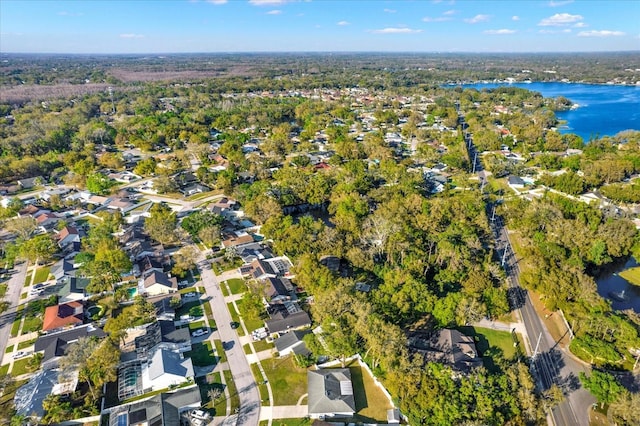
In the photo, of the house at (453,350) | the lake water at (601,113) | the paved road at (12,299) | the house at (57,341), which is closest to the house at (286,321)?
the house at (453,350)

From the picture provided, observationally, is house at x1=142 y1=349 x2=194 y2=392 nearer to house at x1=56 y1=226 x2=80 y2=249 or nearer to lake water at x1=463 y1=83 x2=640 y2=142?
house at x1=56 y1=226 x2=80 y2=249

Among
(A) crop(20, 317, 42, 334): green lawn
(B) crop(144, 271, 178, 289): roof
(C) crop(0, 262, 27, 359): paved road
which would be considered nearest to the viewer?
(C) crop(0, 262, 27, 359): paved road

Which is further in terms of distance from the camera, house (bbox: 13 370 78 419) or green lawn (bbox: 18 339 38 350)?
green lawn (bbox: 18 339 38 350)

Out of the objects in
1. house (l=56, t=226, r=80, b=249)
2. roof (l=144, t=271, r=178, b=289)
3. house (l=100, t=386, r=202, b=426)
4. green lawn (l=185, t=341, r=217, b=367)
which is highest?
house (l=56, t=226, r=80, b=249)

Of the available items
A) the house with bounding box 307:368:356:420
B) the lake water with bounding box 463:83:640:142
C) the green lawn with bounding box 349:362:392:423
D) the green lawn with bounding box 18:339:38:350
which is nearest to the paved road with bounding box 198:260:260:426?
the house with bounding box 307:368:356:420

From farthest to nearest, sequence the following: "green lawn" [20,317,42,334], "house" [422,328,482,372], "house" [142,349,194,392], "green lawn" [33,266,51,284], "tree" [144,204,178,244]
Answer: "tree" [144,204,178,244], "green lawn" [33,266,51,284], "green lawn" [20,317,42,334], "house" [422,328,482,372], "house" [142,349,194,392]

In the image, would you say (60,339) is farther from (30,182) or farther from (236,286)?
(30,182)

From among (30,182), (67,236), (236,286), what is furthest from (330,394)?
(30,182)

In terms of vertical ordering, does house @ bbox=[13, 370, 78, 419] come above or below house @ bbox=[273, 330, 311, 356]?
below
